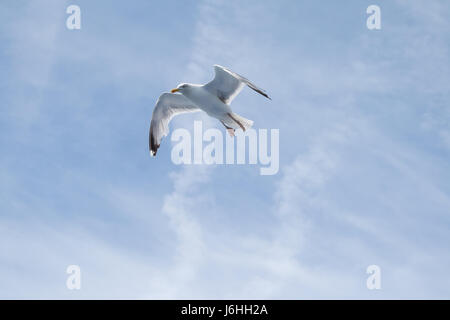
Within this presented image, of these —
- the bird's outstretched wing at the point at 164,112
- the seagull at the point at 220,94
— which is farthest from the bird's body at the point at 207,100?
the bird's outstretched wing at the point at 164,112

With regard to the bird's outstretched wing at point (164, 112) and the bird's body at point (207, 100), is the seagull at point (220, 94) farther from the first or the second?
the bird's outstretched wing at point (164, 112)

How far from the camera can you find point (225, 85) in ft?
39.3

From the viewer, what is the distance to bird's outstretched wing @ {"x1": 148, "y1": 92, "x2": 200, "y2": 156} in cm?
1343

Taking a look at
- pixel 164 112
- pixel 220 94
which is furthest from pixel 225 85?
pixel 164 112

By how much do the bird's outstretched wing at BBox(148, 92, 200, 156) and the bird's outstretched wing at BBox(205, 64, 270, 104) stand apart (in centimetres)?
149

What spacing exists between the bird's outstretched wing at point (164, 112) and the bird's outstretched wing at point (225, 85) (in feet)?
4.88

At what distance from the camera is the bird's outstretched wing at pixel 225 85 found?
11.6 meters

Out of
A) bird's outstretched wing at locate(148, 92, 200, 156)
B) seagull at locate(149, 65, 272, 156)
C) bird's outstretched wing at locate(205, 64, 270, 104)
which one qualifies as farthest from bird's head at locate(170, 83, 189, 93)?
bird's outstretched wing at locate(148, 92, 200, 156)

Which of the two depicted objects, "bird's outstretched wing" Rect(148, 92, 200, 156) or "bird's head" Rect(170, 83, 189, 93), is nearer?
"bird's head" Rect(170, 83, 189, 93)

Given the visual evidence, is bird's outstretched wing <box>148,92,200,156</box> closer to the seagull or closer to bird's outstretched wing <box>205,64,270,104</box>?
the seagull

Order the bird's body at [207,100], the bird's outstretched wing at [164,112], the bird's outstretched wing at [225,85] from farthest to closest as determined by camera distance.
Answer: the bird's outstretched wing at [164,112] → the bird's body at [207,100] → the bird's outstretched wing at [225,85]

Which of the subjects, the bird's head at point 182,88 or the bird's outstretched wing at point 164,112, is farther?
the bird's outstretched wing at point 164,112
